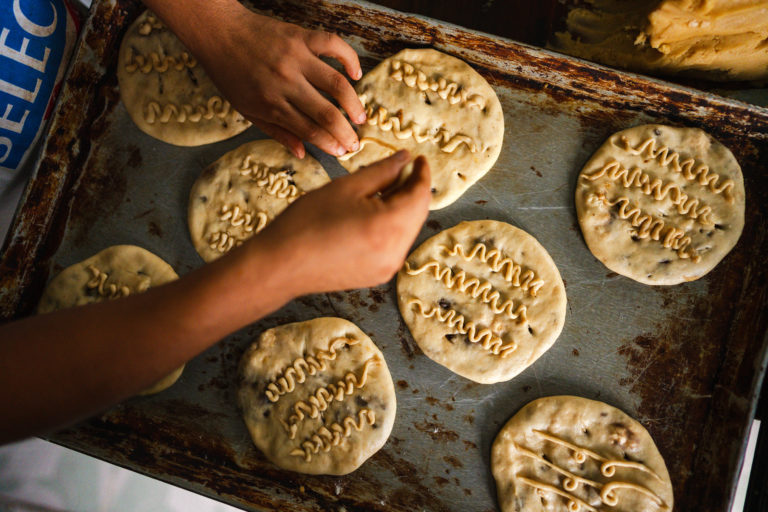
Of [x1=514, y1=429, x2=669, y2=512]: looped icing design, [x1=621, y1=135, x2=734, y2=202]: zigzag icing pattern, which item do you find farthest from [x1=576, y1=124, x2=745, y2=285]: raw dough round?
[x1=514, y1=429, x2=669, y2=512]: looped icing design

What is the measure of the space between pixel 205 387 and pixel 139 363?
0.61m

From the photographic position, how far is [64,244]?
58.6 inches

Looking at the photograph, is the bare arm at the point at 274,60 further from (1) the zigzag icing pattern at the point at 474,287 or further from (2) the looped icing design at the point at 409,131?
(1) the zigzag icing pattern at the point at 474,287

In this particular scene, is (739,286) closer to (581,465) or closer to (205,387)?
(581,465)

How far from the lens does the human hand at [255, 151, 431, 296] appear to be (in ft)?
2.81

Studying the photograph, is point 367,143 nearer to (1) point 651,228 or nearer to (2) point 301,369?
Answer: (2) point 301,369

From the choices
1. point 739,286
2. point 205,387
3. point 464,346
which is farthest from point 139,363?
point 739,286

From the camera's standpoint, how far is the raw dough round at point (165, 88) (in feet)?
4.76

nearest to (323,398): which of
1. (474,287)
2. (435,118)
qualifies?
(474,287)

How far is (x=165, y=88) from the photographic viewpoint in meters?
1.47

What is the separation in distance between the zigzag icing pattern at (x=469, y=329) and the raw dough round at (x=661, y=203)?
36 cm

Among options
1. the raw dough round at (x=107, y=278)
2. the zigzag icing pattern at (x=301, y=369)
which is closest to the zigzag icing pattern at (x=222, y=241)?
the raw dough round at (x=107, y=278)

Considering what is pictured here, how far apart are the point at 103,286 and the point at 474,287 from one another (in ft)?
3.35

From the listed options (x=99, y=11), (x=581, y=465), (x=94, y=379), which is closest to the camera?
(x=94, y=379)
